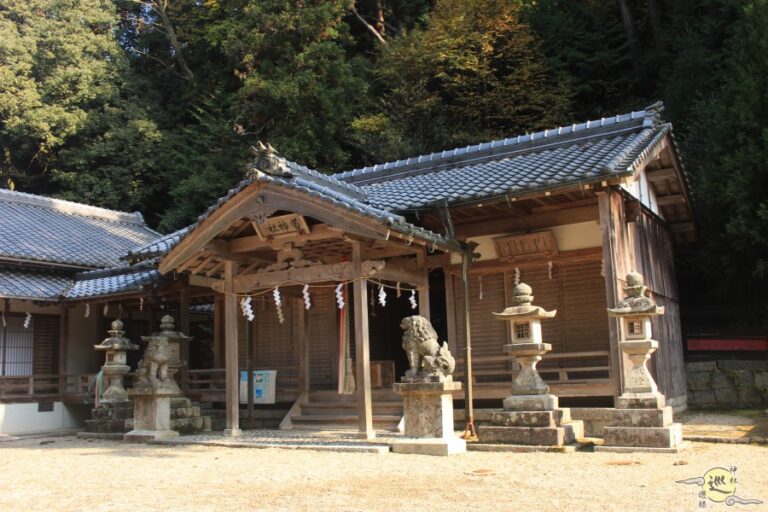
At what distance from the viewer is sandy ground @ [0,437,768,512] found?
6523 mm

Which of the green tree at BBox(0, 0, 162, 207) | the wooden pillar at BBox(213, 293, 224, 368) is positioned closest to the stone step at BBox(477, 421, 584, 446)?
the wooden pillar at BBox(213, 293, 224, 368)

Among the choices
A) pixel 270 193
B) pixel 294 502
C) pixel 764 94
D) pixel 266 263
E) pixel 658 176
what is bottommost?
pixel 294 502

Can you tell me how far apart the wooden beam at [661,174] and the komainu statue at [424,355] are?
7.44m

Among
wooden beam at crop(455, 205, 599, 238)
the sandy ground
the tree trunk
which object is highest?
the tree trunk

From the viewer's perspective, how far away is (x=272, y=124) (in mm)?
25828

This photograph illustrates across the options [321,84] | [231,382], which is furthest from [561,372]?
[321,84]

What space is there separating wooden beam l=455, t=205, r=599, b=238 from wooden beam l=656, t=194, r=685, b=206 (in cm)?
433

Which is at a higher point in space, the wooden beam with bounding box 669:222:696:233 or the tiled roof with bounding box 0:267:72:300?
the wooden beam with bounding box 669:222:696:233

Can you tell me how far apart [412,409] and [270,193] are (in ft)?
13.8

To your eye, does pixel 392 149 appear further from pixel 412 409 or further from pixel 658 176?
pixel 412 409

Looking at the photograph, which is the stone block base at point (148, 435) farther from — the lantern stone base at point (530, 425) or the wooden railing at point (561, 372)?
the lantern stone base at point (530, 425)

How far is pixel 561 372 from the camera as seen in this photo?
480 inches

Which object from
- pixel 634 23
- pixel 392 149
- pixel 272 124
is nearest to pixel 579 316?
pixel 392 149

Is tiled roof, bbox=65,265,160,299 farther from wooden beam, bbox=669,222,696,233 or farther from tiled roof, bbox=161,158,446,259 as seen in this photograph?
wooden beam, bbox=669,222,696,233
